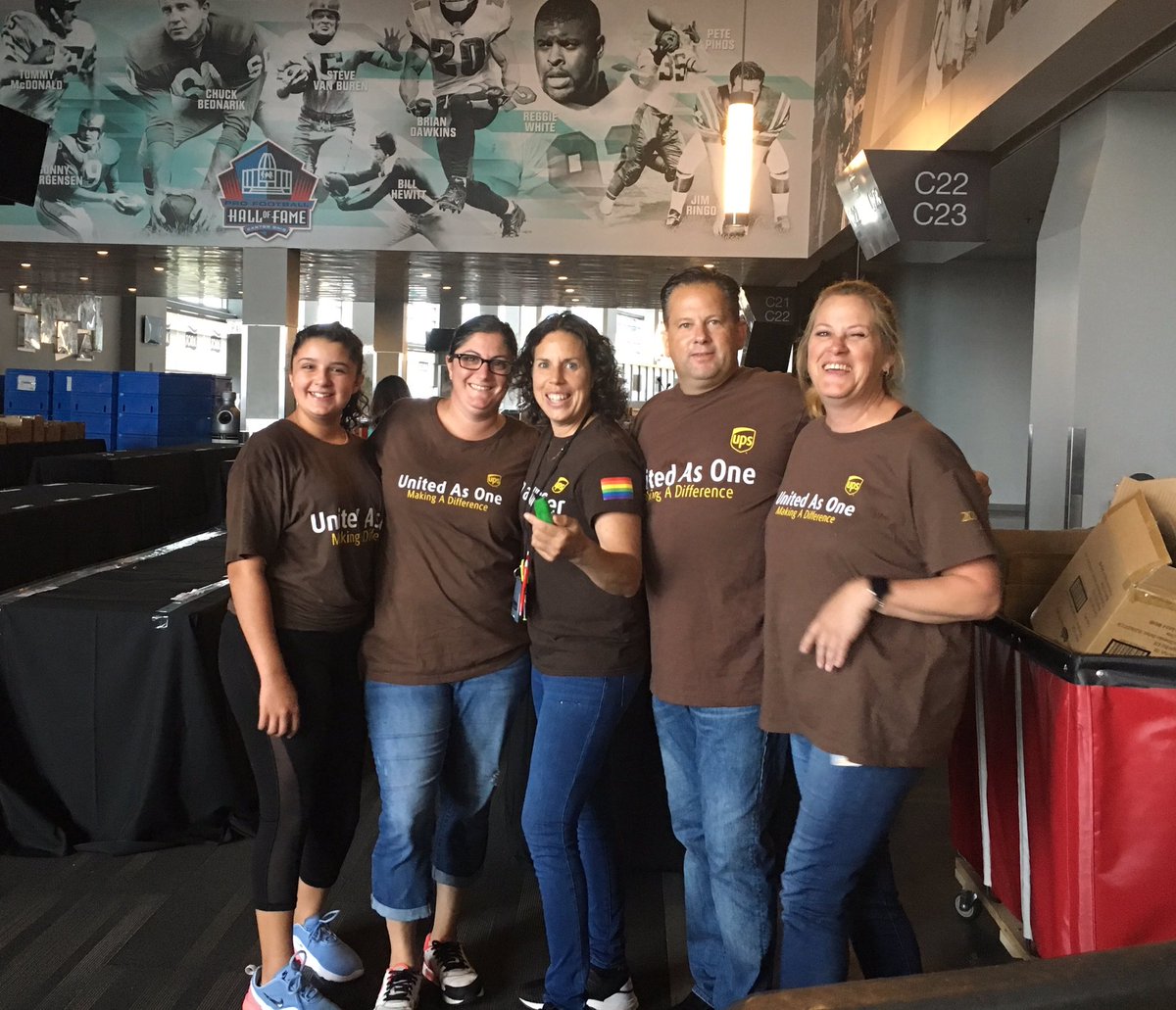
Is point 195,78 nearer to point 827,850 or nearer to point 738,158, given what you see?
point 738,158

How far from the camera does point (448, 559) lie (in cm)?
214

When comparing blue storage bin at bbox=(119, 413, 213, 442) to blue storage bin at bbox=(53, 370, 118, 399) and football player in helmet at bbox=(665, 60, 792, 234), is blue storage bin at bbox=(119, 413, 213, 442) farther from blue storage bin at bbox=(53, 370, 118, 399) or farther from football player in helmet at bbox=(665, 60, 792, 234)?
football player in helmet at bbox=(665, 60, 792, 234)

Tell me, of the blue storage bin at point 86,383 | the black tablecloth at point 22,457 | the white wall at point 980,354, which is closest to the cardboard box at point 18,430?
the black tablecloth at point 22,457

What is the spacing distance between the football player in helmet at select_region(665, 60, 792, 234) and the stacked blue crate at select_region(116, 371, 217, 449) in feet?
22.3

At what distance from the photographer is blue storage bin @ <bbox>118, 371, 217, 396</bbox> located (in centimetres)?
1312

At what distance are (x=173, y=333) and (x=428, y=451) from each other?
29.1 m

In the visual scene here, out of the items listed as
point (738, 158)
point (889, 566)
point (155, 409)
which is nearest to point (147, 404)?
point (155, 409)

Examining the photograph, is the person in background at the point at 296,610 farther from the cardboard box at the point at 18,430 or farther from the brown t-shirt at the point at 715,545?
the cardboard box at the point at 18,430

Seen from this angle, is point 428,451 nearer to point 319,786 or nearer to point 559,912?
point 319,786

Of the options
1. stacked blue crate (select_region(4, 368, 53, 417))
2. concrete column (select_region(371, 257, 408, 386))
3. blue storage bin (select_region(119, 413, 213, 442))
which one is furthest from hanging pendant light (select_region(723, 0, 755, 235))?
concrete column (select_region(371, 257, 408, 386))

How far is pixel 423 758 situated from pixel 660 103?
10.8 meters

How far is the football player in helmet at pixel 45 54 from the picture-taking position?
11.9 meters

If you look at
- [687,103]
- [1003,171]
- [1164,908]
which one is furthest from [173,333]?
[1164,908]

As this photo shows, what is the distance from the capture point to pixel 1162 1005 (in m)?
0.73
